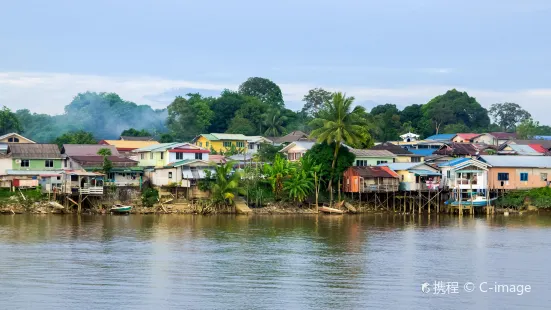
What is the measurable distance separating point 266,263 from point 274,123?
5719cm

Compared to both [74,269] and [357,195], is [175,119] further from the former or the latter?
[74,269]

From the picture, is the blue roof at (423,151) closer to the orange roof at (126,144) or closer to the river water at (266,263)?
the river water at (266,263)

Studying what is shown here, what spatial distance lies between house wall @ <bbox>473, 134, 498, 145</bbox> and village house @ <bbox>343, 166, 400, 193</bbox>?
33.3m

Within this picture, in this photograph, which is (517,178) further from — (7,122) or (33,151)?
(7,122)

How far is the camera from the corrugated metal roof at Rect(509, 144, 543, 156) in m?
67.3

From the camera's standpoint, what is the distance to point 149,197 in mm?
52875

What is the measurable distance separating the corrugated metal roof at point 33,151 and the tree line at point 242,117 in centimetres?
1962

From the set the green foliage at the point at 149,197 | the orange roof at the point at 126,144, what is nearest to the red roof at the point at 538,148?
the orange roof at the point at 126,144

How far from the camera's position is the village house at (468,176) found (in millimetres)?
55688

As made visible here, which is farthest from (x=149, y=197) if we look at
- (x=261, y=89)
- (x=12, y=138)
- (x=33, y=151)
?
(x=261, y=89)

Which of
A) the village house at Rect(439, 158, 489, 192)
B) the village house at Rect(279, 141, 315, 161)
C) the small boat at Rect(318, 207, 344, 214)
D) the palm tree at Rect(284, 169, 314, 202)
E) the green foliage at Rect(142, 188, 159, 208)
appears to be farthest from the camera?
the village house at Rect(279, 141, 315, 161)

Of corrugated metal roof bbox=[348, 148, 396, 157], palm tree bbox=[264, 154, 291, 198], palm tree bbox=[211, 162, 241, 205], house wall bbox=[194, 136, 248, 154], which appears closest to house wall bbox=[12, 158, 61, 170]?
palm tree bbox=[211, 162, 241, 205]

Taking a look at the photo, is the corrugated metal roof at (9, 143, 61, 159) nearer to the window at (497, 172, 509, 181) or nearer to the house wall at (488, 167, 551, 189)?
the house wall at (488, 167, 551, 189)

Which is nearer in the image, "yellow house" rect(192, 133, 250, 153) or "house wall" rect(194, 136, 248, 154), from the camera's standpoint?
"house wall" rect(194, 136, 248, 154)
